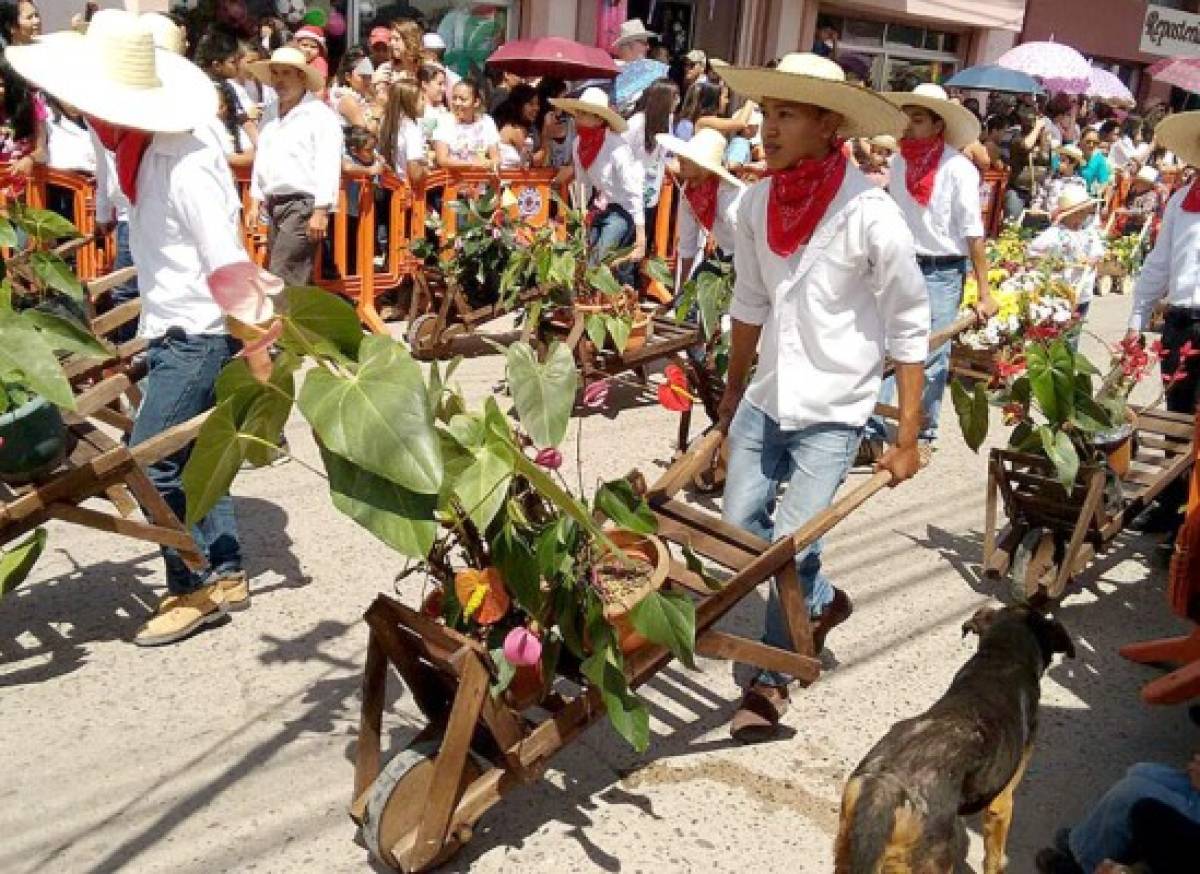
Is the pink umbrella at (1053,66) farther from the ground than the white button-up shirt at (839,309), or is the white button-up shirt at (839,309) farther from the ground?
the pink umbrella at (1053,66)

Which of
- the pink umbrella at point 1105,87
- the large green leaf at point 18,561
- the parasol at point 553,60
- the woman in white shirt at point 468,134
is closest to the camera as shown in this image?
the large green leaf at point 18,561

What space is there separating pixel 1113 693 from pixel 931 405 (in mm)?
2639

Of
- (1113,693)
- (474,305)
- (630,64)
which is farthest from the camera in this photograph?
(630,64)

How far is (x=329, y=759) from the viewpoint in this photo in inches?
142

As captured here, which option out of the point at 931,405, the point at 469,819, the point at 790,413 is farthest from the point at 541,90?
the point at 469,819

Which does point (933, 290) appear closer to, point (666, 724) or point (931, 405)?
point (931, 405)

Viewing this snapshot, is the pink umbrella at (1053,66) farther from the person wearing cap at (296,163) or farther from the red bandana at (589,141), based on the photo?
the person wearing cap at (296,163)

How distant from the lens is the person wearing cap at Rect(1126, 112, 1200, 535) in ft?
18.6

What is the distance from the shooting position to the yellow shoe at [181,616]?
4164 millimetres

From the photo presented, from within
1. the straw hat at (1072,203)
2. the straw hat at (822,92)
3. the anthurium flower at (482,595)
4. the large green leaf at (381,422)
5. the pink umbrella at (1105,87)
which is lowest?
the anthurium flower at (482,595)

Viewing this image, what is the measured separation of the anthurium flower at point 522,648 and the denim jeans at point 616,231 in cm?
565

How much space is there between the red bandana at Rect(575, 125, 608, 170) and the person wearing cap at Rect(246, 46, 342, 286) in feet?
7.24

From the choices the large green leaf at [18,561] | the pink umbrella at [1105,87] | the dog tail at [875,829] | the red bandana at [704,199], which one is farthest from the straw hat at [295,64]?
the pink umbrella at [1105,87]

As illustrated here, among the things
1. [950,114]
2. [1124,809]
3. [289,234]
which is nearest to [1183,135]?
[950,114]
